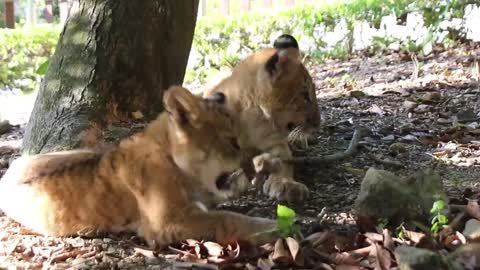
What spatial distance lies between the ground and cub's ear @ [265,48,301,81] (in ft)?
2.02

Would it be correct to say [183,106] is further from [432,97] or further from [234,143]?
[432,97]

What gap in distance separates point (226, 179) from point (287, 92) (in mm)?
1363

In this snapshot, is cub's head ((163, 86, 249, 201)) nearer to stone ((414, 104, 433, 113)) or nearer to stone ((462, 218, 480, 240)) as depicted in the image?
stone ((462, 218, 480, 240))

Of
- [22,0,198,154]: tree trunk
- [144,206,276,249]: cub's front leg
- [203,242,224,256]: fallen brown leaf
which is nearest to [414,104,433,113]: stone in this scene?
[22,0,198,154]: tree trunk

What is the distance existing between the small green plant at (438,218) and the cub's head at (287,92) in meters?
1.81

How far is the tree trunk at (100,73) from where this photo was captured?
5.16 metres

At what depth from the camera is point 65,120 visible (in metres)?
5.12

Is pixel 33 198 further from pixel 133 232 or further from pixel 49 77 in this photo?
pixel 49 77

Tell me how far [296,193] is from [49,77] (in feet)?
7.25

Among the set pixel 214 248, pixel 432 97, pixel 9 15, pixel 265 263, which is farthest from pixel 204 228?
pixel 9 15

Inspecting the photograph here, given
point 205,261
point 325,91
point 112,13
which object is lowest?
point 325,91

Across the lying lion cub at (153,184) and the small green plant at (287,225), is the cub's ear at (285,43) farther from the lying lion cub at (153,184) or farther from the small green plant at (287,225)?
the small green plant at (287,225)

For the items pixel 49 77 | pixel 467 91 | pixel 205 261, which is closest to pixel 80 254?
pixel 205 261

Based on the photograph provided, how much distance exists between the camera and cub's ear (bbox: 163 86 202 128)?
12.4ft
